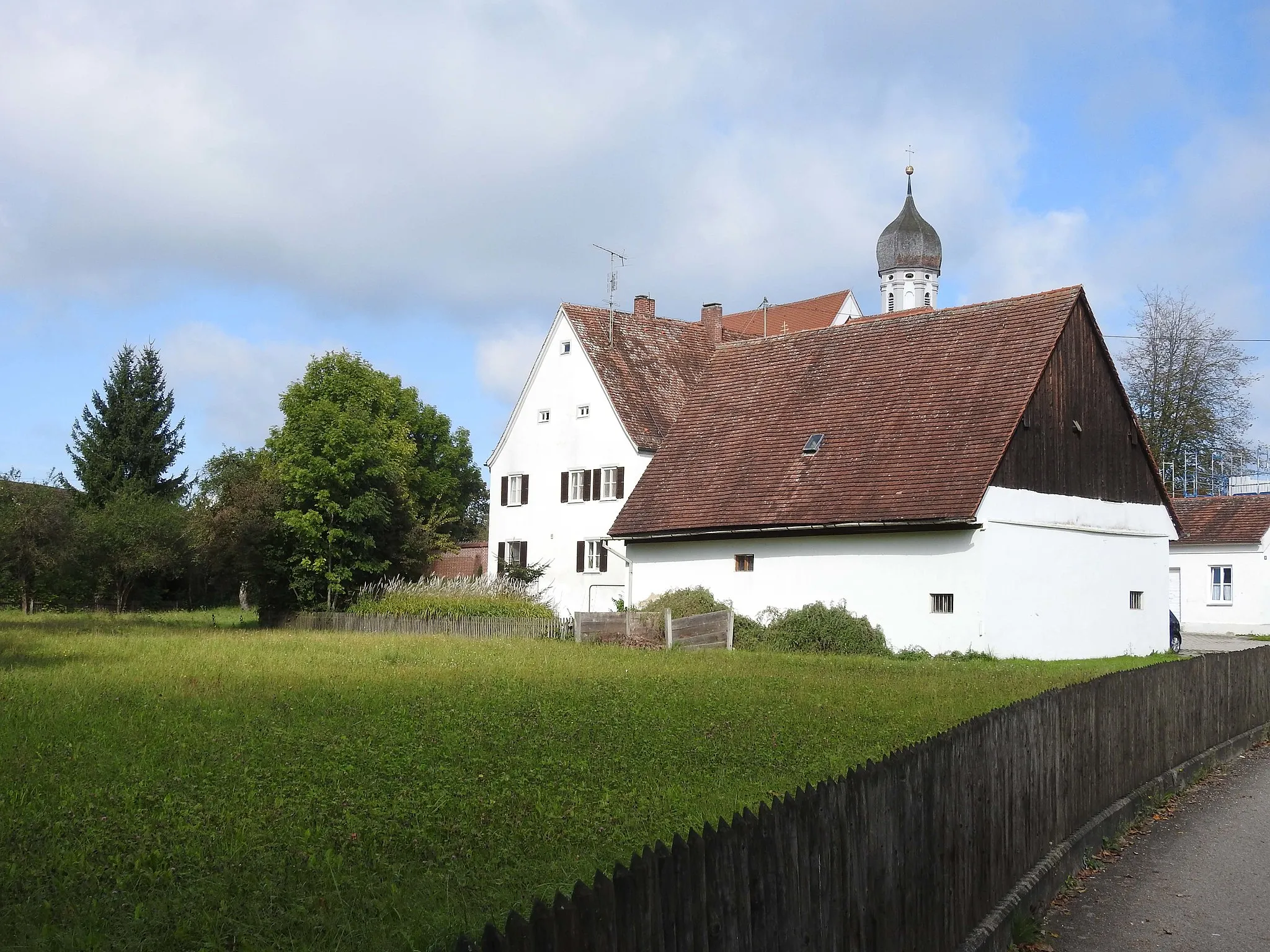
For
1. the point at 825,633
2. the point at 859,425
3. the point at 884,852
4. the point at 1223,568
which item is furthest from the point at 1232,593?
the point at 884,852

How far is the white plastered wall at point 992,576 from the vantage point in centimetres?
Result: 2844

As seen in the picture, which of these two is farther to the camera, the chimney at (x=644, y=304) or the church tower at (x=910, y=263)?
the church tower at (x=910, y=263)

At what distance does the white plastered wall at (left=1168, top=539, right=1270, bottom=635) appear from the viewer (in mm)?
46684

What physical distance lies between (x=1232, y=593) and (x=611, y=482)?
2506 cm

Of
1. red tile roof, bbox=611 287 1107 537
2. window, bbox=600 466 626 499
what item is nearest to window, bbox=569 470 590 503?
window, bbox=600 466 626 499

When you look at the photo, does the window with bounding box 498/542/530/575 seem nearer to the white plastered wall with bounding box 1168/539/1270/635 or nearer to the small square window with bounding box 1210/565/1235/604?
the white plastered wall with bounding box 1168/539/1270/635

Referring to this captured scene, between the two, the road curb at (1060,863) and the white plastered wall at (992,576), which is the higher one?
the white plastered wall at (992,576)

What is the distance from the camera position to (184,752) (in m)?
11.6

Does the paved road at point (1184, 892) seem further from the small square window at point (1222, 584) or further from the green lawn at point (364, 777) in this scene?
the small square window at point (1222, 584)

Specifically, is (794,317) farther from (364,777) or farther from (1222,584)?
(364,777)

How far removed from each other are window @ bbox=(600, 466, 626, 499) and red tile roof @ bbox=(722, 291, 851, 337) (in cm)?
2776

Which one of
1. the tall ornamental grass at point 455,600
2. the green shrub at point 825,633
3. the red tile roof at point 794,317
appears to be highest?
the red tile roof at point 794,317

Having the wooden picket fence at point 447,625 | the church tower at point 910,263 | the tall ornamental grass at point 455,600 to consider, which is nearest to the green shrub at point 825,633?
the wooden picket fence at point 447,625

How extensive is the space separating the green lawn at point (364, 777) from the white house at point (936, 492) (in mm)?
6938
